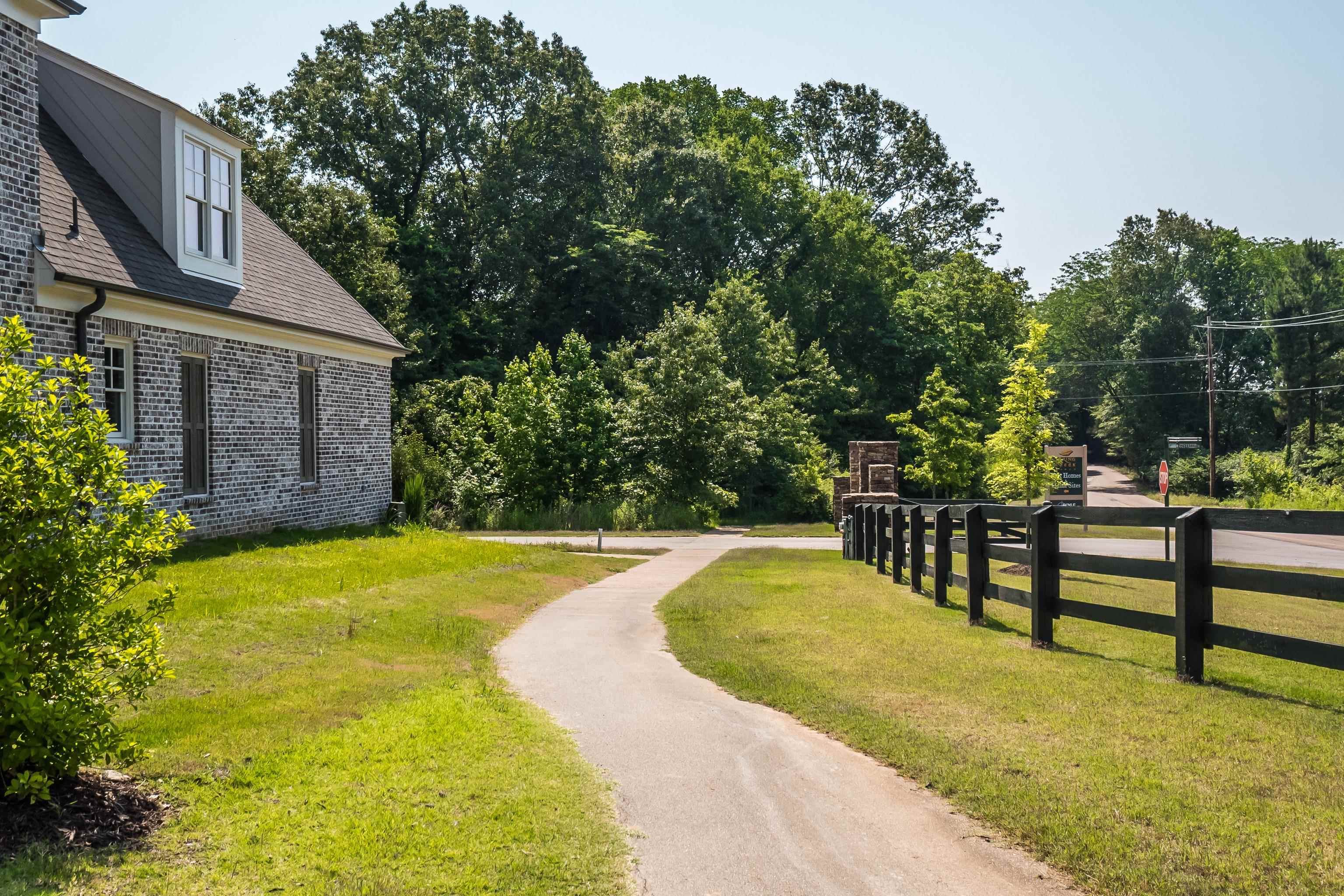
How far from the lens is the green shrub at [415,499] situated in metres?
26.8

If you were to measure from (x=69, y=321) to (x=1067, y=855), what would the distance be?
14.8 metres

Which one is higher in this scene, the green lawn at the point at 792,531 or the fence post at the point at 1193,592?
the fence post at the point at 1193,592

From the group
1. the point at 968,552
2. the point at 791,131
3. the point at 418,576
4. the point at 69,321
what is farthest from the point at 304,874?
the point at 791,131

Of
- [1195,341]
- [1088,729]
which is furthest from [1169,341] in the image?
[1088,729]

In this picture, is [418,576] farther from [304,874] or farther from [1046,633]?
[304,874]

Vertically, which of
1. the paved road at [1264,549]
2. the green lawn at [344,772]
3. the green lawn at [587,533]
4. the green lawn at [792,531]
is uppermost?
the green lawn at [344,772]

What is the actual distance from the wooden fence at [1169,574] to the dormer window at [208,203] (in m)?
14.1

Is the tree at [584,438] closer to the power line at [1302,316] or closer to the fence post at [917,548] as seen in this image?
the fence post at [917,548]

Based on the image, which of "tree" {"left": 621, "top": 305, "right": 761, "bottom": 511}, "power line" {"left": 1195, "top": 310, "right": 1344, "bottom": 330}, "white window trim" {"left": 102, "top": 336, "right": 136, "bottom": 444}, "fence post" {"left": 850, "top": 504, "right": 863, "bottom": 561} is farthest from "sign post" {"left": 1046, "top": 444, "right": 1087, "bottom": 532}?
"power line" {"left": 1195, "top": 310, "right": 1344, "bottom": 330}

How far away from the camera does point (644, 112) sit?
173ft

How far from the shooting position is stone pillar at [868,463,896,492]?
2517 centimetres

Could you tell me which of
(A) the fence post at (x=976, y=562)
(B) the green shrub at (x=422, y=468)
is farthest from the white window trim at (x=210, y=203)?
(A) the fence post at (x=976, y=562)

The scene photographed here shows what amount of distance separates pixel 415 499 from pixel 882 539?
14366 millimetres

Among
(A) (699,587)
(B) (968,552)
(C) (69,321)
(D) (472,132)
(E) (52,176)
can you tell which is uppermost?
(D) (472,132)
